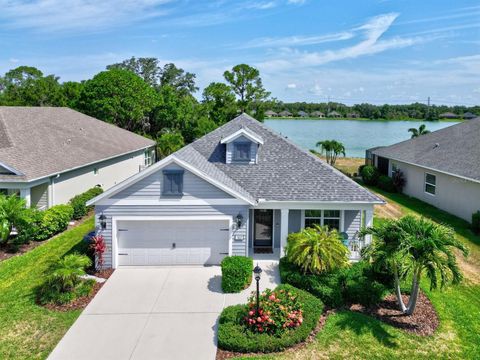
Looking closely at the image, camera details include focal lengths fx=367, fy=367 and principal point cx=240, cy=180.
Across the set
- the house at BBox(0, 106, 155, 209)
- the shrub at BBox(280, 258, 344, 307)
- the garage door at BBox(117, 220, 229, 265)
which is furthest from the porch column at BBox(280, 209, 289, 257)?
the house at BBox(0, 106, 155, 209)

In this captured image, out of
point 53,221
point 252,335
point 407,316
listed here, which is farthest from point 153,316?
point 53,221

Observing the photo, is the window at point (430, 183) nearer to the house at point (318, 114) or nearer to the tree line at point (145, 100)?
the tree line at point (145, 100)

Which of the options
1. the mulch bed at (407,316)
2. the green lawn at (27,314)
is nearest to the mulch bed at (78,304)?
the green lawn at (27,314)

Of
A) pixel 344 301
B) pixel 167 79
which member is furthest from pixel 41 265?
pixel 167 79

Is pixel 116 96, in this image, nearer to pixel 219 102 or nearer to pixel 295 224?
pixel 219 102

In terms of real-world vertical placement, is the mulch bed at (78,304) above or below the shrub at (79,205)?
below

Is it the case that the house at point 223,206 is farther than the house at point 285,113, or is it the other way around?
the house at point 285,113
